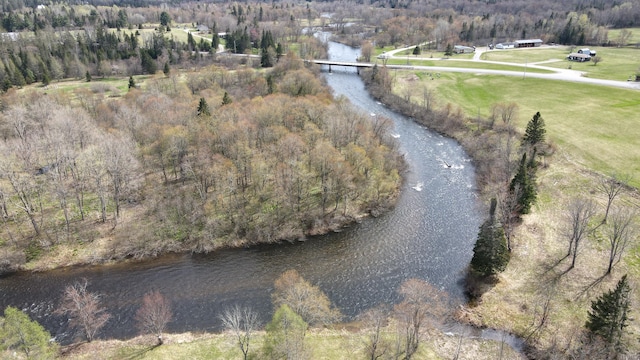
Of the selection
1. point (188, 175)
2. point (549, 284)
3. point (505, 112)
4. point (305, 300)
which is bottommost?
point (549, 284)

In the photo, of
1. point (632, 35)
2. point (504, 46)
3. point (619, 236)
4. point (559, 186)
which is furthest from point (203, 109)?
point (632, 35)

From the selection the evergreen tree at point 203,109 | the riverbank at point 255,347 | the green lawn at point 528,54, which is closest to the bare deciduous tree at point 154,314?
the riverbank at point 255,347

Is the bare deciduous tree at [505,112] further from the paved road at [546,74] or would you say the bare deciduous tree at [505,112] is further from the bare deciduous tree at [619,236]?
the bare deciduous tree at [619,236]

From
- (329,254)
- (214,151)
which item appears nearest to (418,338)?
(329,254)

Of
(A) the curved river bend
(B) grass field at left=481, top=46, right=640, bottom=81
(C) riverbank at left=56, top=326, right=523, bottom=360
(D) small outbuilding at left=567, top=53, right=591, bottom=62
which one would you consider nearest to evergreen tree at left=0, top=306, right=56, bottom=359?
(C) riverbank at left=56, top=326, right=523, bottom=360

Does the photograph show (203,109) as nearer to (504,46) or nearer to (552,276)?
(552,276)

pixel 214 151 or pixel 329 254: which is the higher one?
pixel 214 151

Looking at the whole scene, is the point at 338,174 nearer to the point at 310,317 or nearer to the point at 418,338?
the point at 310,317
